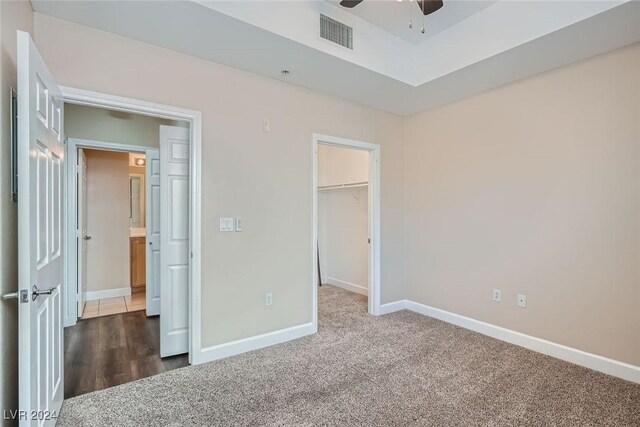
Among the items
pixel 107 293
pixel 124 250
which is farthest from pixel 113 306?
pixel 124 250

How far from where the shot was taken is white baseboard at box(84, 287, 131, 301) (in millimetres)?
4711

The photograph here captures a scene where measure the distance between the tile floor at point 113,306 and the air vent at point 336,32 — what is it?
4159 millimetres

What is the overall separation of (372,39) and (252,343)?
3.08 m

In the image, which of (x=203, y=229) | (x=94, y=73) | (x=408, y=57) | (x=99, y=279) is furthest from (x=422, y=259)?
(x=99, y=279)

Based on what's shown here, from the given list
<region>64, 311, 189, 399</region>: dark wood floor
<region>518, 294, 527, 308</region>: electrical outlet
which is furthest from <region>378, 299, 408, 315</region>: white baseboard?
<region>64, 311, 189, 399</region>: dark wood floor

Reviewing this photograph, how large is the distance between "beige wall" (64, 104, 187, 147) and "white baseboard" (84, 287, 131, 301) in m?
2.32

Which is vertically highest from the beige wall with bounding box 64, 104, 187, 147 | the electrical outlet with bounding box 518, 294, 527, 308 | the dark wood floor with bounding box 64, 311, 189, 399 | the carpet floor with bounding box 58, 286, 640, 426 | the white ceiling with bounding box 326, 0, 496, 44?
the white ceiling with bounding box 326, 0, 496, 44

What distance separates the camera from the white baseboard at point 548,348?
2.54 m

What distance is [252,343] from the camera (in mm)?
3055

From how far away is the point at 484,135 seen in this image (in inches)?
138

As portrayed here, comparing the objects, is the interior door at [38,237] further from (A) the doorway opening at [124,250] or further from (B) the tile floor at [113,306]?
(B) the tile floor at [113,306]

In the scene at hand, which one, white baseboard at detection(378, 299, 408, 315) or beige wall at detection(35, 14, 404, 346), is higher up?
beige wall at detection(35, 14, 404, 346)

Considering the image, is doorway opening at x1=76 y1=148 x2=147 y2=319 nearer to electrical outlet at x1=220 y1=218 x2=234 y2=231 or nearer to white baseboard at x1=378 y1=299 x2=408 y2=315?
electrical outlet at x1=220 y1=218 x2=234 y2=231

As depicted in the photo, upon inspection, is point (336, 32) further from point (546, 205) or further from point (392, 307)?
point (392, 307)
